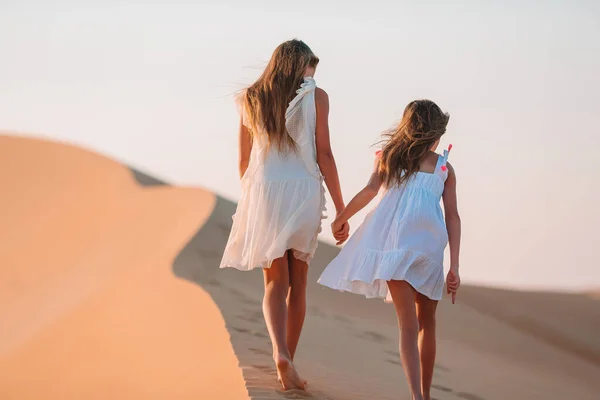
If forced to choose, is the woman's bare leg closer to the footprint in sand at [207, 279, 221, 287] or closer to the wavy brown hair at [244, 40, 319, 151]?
the wavy brown hair at [244, 40, 319, 151]

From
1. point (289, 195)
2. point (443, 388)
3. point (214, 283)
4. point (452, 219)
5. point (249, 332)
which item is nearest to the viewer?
point (452, 219)

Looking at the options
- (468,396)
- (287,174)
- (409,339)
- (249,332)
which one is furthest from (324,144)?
(468,396)

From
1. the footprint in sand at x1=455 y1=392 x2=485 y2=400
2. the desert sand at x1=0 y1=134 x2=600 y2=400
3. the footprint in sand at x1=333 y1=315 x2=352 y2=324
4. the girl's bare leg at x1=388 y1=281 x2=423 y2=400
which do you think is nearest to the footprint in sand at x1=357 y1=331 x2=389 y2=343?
the desert sand at x1=0 y1=134 x2=600 y2=400

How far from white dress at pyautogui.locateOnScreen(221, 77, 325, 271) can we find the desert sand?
0.92m

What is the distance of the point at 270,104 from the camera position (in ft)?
24.2

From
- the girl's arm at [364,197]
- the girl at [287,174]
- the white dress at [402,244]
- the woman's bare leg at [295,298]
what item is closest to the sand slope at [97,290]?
the woman's bare leg at [295,298]

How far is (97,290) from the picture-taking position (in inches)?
579

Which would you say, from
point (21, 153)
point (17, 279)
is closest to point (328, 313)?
point (17, 279)

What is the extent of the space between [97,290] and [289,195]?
786 cm

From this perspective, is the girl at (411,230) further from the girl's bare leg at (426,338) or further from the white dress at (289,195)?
the white dress at (289,195)

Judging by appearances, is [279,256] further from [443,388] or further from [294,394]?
[443,388]

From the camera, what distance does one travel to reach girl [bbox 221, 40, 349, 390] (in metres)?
7.33

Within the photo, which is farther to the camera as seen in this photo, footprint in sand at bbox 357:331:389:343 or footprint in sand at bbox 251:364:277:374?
footprint in sand at bbox 357:331:389:343

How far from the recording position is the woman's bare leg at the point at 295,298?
24.5 feet
